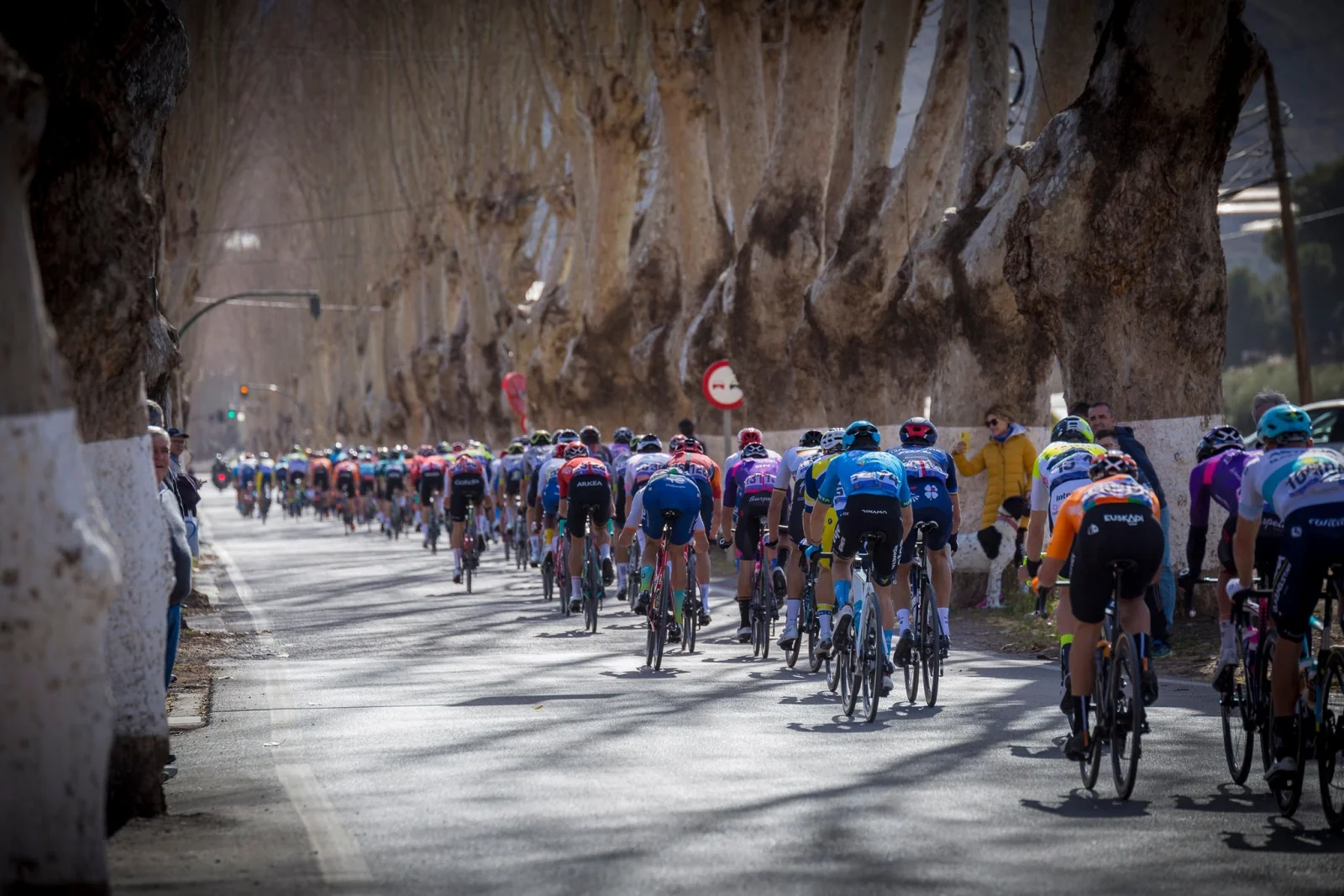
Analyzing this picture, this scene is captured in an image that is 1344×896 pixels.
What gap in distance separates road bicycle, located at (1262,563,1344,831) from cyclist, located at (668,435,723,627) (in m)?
7.98

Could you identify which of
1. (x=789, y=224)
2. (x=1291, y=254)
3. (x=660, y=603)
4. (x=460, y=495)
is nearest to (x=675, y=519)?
(x=660, y=603)

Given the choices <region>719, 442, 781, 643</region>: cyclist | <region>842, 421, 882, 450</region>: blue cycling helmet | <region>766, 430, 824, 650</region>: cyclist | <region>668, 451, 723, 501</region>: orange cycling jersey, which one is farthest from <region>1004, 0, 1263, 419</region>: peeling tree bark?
<region>842, 421, 882, 450</region>: blue cycling helmet

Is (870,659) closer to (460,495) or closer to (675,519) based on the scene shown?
(675,519)

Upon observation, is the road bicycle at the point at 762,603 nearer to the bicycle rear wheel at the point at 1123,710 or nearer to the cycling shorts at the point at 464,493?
the bicycle rear wheel at the point at 1123,710

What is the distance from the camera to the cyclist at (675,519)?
1533 cm

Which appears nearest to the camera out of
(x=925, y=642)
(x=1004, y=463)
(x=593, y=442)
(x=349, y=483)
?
(x=925, y=642)

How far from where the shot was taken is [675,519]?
15.4 metres

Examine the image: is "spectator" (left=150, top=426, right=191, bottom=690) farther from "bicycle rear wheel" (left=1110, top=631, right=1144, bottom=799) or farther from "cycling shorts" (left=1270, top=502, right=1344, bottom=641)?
"cycling shorts" (left=1270, top=502, right=1344, bottom=641)

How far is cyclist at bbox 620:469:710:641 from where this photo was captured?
15328 millimetres

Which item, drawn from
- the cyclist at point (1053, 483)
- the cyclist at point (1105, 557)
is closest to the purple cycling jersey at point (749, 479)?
the cyclist at point (1053, 483)

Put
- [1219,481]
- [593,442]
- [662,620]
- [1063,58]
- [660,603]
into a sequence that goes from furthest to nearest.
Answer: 1. [593,442]
2. [1063,58]
3. [660,603]
4. [662,620]
5. [1219,481]

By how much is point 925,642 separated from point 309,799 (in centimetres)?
496

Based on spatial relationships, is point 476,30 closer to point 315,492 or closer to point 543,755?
point 315,492

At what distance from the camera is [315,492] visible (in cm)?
5800
